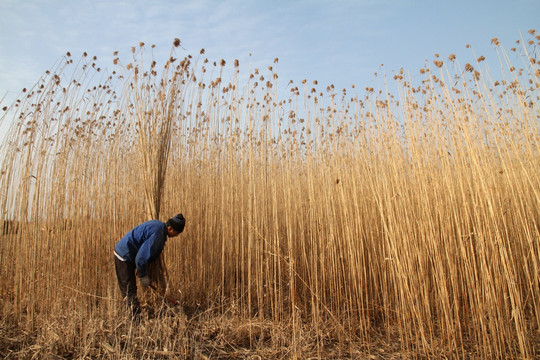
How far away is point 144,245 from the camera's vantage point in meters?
2.68

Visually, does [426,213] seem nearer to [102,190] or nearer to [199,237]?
[199,237]

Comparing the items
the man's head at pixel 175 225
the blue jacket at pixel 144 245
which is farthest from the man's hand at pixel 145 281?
the man's head at pixel 175 225

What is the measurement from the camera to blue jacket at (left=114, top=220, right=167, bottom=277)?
267cm

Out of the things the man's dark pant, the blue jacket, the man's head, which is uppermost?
the man's head

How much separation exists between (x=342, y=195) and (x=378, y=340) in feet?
4.16

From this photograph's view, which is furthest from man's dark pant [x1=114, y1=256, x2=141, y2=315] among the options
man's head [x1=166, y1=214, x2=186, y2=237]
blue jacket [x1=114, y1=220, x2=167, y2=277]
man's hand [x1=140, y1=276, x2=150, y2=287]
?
man's head [x1=166, y1=214, x2=186, y2=237]

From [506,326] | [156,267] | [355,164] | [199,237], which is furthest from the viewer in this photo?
[199,237]

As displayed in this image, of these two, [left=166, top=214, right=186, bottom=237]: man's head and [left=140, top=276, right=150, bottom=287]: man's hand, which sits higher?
[left=166, top=214, right=186, bottom=237]: man's head

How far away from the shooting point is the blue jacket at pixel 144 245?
267 centimetres

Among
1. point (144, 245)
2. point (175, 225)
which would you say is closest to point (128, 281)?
point (144, 245)

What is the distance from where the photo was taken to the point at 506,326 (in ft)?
6.84

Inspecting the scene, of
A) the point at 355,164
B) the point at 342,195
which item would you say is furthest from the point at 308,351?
the point at 355,164

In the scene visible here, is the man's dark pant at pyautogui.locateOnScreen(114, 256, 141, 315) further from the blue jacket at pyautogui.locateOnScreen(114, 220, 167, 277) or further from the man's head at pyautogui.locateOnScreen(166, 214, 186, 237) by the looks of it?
the man's head at pyautogui.locateOnScreen(166, 214, 186, 237)

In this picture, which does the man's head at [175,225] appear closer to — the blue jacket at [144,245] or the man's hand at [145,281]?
the blue jacket at [144,245]
